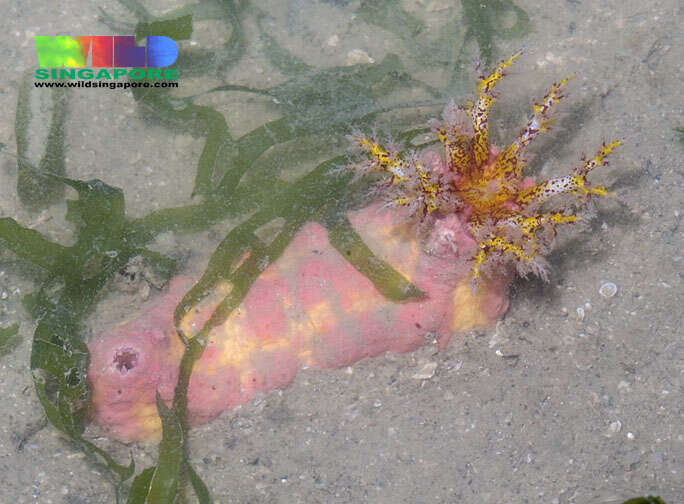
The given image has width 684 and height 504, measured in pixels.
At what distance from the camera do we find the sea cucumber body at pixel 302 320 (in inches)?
118

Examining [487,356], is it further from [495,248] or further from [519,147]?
[519,147]

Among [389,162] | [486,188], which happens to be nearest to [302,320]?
[389,162]

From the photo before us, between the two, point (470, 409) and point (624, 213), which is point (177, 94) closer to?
point (470, 409)

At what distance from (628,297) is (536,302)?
57 cm

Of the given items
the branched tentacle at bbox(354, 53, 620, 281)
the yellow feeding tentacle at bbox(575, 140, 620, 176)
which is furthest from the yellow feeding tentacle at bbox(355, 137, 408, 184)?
the yellow feeding tentacle at bbox(575, 140, 620, 176)

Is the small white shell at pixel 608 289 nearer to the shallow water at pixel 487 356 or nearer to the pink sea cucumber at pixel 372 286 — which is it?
the shallow water at pixel 487 356

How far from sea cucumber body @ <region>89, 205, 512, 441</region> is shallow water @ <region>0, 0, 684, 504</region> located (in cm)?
16

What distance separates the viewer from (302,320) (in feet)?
10.1

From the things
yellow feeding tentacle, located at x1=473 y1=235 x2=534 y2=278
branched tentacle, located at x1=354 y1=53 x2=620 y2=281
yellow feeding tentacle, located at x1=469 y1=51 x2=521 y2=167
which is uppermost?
yellow feeding tentacle, located at x1=469 y1=51 x2=521 y2=167

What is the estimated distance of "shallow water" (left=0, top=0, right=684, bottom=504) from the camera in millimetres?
2955

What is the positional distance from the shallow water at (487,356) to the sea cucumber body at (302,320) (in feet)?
0.52

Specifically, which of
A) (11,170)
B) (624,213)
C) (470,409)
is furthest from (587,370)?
(11,170)

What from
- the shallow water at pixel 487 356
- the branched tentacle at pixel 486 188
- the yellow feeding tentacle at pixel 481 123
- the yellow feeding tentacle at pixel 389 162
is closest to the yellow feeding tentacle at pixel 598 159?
the branched tentacle at pixel 486 188

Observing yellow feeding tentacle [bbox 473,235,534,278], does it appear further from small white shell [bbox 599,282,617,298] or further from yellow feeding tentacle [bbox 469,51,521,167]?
A: small white shell [bbox 599,282,617,298]
